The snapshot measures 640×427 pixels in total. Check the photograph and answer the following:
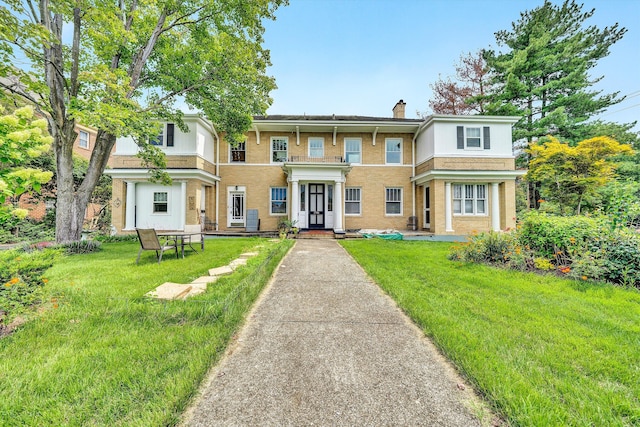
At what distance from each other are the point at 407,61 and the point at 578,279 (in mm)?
10544

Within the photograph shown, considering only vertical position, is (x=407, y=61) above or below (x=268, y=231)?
above

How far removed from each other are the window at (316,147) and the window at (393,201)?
4.93 m

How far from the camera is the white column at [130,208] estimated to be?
1394cm

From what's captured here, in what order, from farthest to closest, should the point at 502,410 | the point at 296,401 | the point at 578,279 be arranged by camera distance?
the point at 578,279, the point at 296,401, the point at 502,410

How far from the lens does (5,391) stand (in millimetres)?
1941

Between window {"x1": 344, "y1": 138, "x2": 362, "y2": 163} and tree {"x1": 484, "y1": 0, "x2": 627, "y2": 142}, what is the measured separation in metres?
12.5

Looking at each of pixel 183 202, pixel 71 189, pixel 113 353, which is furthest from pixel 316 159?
pixel 113 353

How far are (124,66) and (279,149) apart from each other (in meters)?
8.31

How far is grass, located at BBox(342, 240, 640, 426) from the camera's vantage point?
6.17 ft

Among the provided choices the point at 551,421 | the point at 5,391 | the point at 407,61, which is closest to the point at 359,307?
the point at 551,421

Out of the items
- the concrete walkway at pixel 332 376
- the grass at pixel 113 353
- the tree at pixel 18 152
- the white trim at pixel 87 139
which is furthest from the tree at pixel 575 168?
the white trim at pixel 87 139

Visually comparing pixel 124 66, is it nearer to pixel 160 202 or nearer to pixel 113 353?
pixel 160 202

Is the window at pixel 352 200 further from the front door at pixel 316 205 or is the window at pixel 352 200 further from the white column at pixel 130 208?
the white column at pixel 130 208

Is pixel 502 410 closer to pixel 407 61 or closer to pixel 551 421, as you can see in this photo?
pixel 551 421
